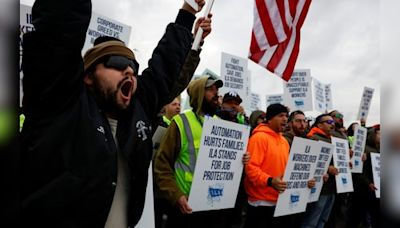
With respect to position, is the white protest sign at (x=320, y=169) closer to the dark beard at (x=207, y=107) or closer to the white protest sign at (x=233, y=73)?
the dark beard at (x=207, y=107)

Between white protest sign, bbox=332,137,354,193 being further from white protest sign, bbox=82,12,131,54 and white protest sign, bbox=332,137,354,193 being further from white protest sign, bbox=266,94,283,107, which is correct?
white protest sign, bbox=266,94,283,107

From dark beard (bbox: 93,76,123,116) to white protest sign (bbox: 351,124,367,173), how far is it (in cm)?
611

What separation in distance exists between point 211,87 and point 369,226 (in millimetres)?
6051

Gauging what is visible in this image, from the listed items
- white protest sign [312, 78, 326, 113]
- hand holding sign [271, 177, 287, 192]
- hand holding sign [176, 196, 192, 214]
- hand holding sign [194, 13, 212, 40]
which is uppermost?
hand holding sign [194, 13, 212, 40]

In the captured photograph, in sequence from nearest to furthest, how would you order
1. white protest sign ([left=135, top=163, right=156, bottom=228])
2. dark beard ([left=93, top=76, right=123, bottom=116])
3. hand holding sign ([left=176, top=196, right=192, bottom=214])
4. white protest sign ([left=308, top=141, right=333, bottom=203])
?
dark beard ([left=93, top=76, right=123, bottom=116]), white protest sign ([left=135, top=163, right=156, bottom=228]), hand holding sign ([left=176, top=196, right=192, bottom=214]), white protest sign ([left=308, top=141, right=333, bottom=203])

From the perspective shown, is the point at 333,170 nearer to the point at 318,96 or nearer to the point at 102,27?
the point at 102,27

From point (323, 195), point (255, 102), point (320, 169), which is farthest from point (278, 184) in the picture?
point (255, 102)

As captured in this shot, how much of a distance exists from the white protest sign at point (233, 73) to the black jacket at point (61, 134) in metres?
6.03

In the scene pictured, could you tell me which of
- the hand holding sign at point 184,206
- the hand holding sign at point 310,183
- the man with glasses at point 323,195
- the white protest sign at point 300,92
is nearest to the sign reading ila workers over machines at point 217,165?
the hand holding sign at point 184,206

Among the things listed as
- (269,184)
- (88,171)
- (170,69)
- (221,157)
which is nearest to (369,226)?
(269,184)

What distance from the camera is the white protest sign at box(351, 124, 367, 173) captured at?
7070mm

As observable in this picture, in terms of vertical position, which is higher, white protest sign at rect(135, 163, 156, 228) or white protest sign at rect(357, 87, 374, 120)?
white protest sign at rect(135, 163, 156, 228)

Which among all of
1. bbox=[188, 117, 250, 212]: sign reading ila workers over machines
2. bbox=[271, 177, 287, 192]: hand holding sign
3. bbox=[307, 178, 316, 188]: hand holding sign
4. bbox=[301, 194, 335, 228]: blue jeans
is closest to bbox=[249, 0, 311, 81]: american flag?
bbox=[188, 117, 250, 212]: sign reading ila workers over machines

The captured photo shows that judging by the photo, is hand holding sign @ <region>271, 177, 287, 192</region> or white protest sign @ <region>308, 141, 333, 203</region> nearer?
hand holding sign @ <region>271, 177, 287, 192</region>
